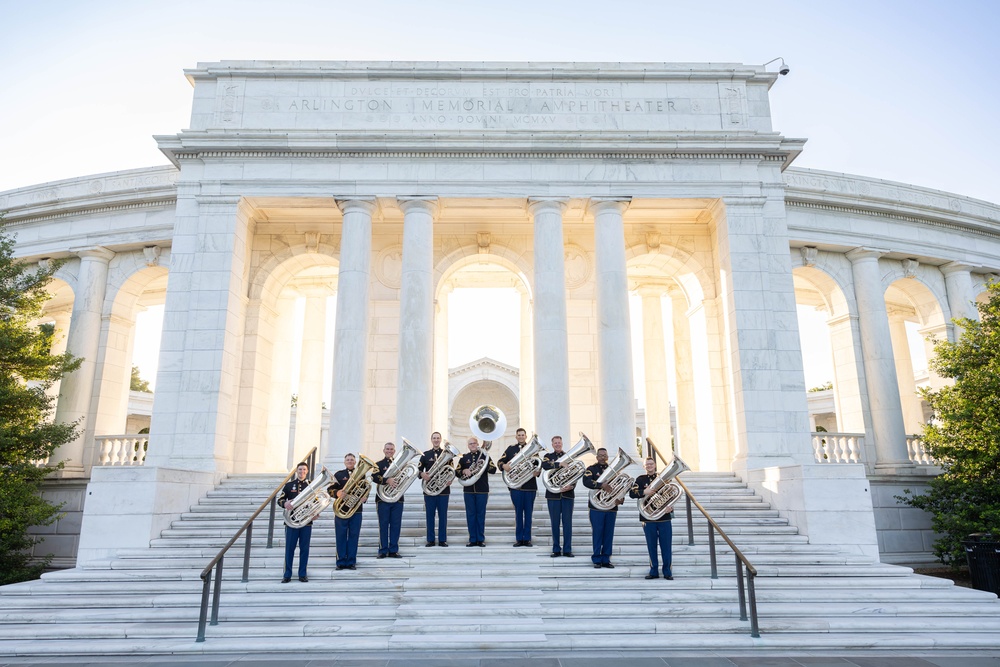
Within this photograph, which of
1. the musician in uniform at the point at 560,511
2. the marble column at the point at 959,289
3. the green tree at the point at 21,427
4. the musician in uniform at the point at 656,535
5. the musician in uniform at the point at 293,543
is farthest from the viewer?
the marble column at the point at 959,289

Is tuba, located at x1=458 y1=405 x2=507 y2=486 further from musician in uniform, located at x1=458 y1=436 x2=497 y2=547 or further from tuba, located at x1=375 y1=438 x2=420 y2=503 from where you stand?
tuba, located at x1=375 y1=438 x2=420 y2=503

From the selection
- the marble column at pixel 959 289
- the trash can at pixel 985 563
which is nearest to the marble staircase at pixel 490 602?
the trash can at pixel 985 563

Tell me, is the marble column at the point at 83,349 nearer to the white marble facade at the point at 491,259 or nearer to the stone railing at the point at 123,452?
the white marble facade at the point at 491,259

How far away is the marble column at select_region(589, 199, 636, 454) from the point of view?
1844 cm

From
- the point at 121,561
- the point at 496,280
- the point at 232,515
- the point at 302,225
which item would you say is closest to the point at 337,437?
the point at 232,515

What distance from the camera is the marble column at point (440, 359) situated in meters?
23.6

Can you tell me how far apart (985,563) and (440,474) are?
12.3m

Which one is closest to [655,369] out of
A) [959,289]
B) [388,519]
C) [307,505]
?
[959,289]

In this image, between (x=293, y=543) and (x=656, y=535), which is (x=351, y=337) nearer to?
(x=293, y=543)

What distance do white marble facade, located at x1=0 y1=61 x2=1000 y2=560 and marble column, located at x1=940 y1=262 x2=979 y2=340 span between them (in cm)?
13

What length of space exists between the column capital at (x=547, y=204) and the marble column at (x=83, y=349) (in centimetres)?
1626

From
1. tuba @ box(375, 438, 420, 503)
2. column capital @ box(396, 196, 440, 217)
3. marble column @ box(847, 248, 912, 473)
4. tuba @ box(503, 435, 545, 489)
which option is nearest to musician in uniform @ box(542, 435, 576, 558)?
tuba @ box(503, 435, 545, 489)

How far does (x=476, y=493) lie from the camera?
1339cm

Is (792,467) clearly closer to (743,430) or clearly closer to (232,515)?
(743,430)
